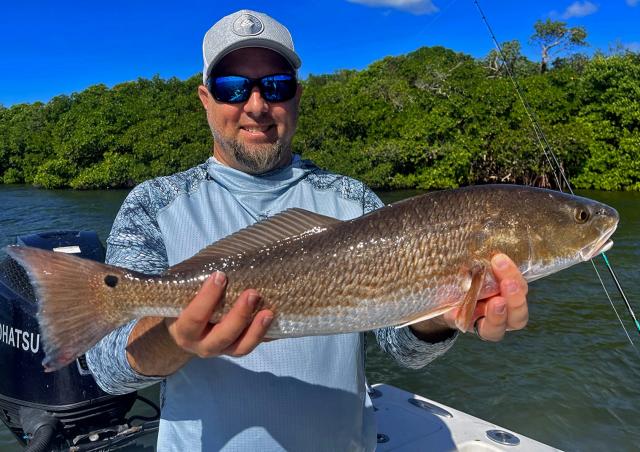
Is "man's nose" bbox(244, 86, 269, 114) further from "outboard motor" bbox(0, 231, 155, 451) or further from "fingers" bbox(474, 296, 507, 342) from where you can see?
"outboard motor" bbox(0, 231, 155, 451)

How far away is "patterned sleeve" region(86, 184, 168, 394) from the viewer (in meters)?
2.19

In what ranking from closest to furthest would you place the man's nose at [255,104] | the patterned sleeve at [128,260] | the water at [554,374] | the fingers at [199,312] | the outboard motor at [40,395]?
1. the fingers at [199,312]
2. the patterned sleeve at [128,260]
3. the man's nose at [255,104]
4. the outboard motor at [40,395]
5. the water at [554,374]

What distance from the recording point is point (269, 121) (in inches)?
109

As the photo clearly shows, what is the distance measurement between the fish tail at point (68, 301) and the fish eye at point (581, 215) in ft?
6.85

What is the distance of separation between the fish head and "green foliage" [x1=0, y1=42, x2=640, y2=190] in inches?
1001

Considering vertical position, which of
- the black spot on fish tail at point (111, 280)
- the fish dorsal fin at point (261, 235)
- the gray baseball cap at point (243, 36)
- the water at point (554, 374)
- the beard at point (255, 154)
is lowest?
the water at point (554, 374)

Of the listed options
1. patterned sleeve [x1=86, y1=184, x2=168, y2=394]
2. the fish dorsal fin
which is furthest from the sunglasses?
the fish dorsal fin

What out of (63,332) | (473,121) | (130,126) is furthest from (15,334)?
(130,126)

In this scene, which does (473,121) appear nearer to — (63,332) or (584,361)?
(584,361)

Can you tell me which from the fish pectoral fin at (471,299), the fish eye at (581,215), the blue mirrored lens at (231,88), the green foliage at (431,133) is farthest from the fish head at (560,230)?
the green foliage at (431,133)

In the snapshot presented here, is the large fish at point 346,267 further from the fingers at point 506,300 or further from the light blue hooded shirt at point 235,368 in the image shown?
the light blue hooded shirt at point 235,368

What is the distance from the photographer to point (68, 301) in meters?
2.04

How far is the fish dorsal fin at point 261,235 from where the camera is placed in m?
2.20

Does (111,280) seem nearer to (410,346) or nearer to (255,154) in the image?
(255,154)
